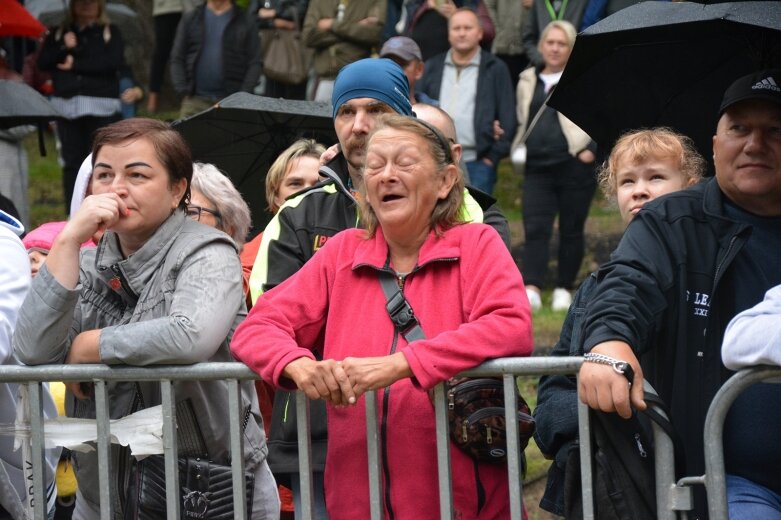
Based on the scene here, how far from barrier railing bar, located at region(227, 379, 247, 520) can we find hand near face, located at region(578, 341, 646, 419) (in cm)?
102

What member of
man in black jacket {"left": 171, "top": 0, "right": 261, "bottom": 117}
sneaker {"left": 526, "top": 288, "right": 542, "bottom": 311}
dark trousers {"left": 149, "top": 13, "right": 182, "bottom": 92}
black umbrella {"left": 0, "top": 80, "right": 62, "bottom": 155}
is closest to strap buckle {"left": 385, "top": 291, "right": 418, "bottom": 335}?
black umbrella {"left": 0, "top": 80, "right": 62, "bottom": 155}

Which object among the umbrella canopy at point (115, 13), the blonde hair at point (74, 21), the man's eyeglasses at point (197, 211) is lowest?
the man's eyeglasses at point (197, 211)

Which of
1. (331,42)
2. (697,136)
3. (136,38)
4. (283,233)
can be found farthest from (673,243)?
(136,38)

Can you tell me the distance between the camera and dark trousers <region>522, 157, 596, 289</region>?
10.7 metres

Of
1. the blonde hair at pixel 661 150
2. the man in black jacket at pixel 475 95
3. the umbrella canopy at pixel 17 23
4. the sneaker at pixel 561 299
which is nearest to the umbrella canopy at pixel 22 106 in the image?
the umbrella canopy at pixel 17 23

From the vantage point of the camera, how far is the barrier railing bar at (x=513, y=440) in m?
3.91

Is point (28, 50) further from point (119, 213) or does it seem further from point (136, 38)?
point (119, 213)

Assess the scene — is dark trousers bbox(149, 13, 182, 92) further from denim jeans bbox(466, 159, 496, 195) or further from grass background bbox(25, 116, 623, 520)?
denim jeans bbox(466, 159, 496, 195)

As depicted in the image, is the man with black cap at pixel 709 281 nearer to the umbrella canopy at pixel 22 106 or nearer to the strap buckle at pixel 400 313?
the strap buckle at pixel 400 313

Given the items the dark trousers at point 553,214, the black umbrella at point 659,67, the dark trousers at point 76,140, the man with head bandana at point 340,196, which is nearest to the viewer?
the black umbrella at point 659,67

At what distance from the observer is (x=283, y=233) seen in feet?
16.0

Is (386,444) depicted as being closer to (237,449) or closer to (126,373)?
(237,449)

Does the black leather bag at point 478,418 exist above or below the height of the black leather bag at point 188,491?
above

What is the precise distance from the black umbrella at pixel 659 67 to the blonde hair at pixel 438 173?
2.21 feet
